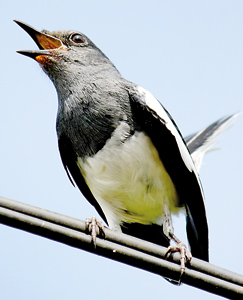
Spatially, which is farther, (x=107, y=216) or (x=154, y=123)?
(x=107, y=216)

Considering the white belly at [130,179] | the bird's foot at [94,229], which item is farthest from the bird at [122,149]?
the bird's foot at [94,229]

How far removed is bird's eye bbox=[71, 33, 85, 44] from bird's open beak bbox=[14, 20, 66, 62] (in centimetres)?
16

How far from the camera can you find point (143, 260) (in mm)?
2707

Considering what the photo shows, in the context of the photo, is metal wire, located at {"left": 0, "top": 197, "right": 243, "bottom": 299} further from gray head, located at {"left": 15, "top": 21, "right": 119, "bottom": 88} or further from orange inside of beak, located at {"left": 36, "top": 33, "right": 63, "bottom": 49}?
orange inside of beak, located at {"left": 36, "top": 33, "right": 63, "bottom": 49}

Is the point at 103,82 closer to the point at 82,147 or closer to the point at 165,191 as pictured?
the point at 82,147

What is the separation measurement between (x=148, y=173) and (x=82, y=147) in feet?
2.33

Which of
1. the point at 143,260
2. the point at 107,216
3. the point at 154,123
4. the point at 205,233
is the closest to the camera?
the point at 143,260

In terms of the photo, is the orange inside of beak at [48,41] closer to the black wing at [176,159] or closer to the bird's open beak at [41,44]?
the bird's open beak at [41,44]

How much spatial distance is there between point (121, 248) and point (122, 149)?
1904mm

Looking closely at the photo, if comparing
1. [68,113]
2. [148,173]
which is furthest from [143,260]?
[68,113]

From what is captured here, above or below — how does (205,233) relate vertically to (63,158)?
below

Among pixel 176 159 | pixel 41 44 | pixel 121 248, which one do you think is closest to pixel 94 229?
pixel 121 248

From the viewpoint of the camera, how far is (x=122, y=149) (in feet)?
14.9

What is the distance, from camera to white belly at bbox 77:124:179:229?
179 inches
